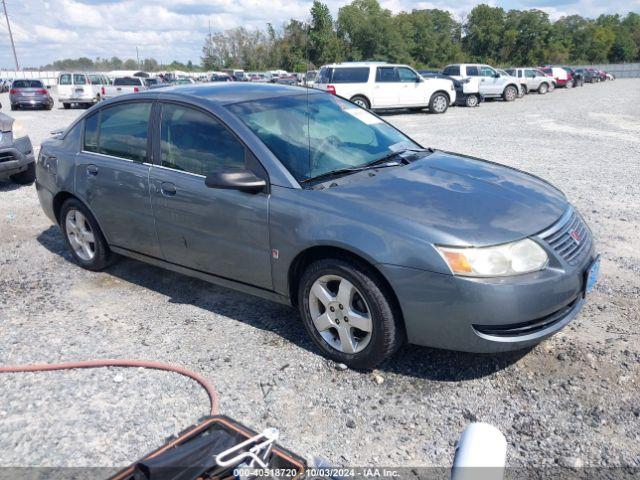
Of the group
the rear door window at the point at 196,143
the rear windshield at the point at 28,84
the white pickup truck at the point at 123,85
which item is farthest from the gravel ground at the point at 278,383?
the rear windshield at the point at 28,84

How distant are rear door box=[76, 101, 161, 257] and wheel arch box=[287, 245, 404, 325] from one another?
52.7 inches

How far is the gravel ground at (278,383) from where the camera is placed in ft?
9.27

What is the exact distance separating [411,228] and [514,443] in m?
1.21

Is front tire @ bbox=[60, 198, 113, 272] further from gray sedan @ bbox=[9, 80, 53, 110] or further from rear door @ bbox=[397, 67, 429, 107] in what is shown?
gray sedan @ bbox=[9, 80, 53, 110]

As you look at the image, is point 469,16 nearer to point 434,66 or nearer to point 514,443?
point 434,66

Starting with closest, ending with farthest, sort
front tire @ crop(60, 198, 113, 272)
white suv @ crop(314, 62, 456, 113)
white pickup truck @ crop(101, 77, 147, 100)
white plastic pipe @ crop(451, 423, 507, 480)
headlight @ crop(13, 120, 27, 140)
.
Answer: white plastic pipe @ crop(451, 423, 507, 480)
front tire @ crop(60, 198, 113, 272)
headlight @ crop(13, 120, 27, 140)
white suv @ crop(314, 62, 456, 113)
white pickup truck @ crop(101, 77, 147, 100)

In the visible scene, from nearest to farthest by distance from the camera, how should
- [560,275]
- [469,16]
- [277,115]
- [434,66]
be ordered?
[560,275]
[277,115]
[434,66]
[469,16]

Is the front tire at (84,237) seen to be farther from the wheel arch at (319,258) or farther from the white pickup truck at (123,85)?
the white pickup truck at (123,85)

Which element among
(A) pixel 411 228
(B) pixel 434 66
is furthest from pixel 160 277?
(B) pixel 434 66

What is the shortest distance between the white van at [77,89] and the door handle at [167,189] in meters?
24.9

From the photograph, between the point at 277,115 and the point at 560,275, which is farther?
the point at 277,115

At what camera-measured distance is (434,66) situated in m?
72.1

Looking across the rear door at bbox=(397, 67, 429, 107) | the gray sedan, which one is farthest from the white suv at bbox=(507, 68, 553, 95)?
the gray sedan

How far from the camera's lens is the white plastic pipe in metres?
1.65
